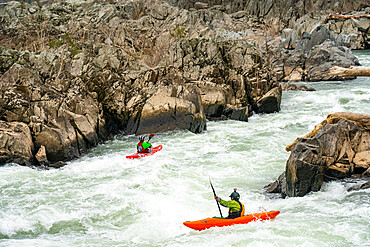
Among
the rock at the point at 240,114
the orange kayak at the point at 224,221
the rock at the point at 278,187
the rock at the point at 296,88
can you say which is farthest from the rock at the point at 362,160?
the rock at the point at 296,88

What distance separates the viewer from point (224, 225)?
8008 mm

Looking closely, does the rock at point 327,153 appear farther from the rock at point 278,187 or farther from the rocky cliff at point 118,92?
the rocky cliff at point 118,92

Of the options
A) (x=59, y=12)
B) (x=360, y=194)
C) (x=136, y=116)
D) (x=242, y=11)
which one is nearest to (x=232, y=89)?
(x=136, y=116)

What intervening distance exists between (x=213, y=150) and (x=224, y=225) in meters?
6.69

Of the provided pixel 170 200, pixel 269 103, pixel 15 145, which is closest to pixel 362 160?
pixel 170 200

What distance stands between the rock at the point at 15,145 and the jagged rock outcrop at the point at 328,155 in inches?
306

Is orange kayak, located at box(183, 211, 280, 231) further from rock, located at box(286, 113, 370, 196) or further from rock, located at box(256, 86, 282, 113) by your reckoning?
rock, located at box(256, 86, 282, 113)

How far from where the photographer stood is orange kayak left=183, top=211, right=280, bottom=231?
799 cm

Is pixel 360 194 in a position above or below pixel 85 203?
above

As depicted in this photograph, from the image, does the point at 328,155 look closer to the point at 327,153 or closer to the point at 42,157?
the point at 327,153

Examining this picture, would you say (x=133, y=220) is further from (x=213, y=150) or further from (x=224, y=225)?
(x=213, y=150)

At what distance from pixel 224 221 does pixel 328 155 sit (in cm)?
334

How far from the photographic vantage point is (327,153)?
30.9ft

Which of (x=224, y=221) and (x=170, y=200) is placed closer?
(x=224, y=221)
